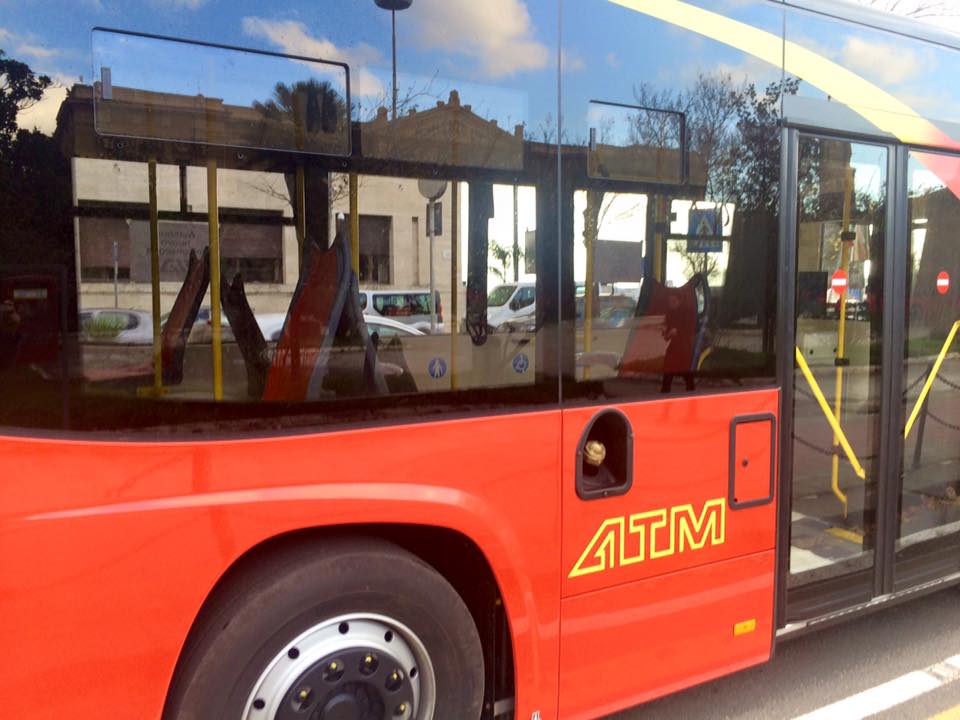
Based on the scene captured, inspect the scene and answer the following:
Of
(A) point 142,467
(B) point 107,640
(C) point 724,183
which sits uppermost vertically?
(C) point 724,183

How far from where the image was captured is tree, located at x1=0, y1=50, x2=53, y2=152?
1906 millimetres

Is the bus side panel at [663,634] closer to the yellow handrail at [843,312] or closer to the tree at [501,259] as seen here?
the yellow handrail at [843,312]

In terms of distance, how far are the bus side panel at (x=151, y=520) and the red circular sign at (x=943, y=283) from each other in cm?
261

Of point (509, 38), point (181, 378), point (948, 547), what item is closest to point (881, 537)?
point (948, 547)

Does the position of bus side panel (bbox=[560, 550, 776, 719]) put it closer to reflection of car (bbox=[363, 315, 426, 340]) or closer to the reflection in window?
the reflection in window

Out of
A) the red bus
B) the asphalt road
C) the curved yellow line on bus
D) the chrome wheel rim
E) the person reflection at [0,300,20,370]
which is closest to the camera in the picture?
the person reflection at [0,300,20,370]

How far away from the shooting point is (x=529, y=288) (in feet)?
8.62

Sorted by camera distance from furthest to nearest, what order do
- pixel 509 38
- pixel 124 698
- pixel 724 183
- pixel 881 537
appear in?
pixel 881 537 → pixel 724 183 → pixel 509 38 → pixel 124 698

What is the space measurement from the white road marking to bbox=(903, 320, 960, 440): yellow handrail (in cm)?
111

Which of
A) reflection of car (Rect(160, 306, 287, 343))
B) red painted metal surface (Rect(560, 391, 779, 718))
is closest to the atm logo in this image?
red painted metal surface (Rect(560, 391, 779, 718))

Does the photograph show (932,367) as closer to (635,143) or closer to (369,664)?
(635,143)

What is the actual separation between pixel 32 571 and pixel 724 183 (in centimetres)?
259

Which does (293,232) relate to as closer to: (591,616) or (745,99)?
(591,616)

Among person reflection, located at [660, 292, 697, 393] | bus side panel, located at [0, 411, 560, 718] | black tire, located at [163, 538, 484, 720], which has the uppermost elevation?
person reflection, located at [660, 292, 697, 393]
